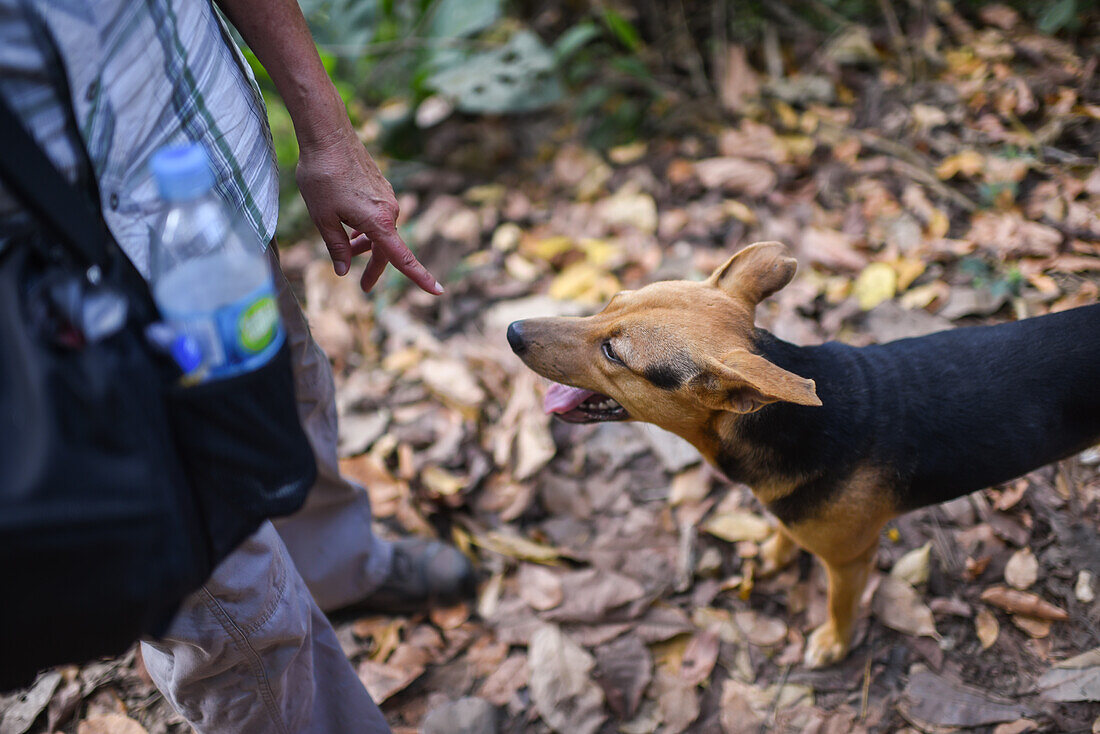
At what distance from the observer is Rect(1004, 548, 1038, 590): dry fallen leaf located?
10.5 ft

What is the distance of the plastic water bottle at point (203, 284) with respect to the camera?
143cm

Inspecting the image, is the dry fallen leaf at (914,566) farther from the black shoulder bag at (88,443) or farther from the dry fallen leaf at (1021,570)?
the black shoulder bag at (88,443)

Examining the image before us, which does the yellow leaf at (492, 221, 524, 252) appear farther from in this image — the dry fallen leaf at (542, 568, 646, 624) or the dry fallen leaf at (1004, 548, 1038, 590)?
the dry fallen leaf at (1004, 548, 1038, 590)

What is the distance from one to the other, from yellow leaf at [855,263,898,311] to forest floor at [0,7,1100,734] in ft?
0.08

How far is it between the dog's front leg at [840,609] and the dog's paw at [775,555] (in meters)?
0.31

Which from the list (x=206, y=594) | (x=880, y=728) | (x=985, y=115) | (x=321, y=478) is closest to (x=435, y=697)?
(x=321, y=478)

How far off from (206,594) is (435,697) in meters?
1.69

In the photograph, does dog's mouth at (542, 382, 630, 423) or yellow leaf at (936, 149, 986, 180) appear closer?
dog's mouth at (542, 382, 630, 423)

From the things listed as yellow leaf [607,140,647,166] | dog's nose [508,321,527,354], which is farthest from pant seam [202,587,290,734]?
yellow leaf [607,140,647,166]

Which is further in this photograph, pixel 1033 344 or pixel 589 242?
pixel 589 242

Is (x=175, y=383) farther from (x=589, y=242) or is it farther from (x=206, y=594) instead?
A: (x=589, y=242)

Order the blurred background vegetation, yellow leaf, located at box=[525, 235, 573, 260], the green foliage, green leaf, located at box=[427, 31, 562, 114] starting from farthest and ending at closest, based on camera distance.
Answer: the blurred background vegetation → green leaf, located at box=[427, 31, 562, 114] → yellow leaf, located at box=[525, 235, 573, 260] → the green foliage

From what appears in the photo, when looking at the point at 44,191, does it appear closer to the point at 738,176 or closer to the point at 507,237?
the point at 507,237

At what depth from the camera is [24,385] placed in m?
1.21
